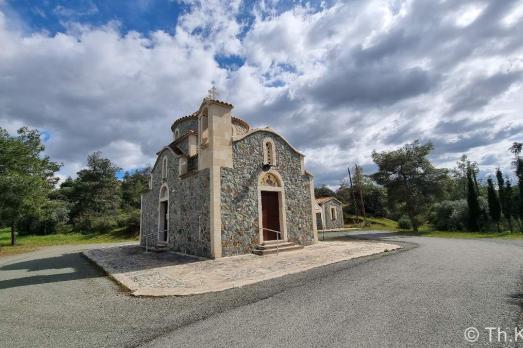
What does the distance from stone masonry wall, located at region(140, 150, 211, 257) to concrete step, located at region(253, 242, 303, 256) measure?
6.95ft

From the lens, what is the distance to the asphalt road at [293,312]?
3.65m

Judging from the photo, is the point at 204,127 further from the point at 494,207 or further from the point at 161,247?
the point at 494,207

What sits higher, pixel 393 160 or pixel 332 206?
pixel 393 160

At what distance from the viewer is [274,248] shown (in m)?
11.8

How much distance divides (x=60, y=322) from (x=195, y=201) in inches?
302

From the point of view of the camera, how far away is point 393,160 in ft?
84.4

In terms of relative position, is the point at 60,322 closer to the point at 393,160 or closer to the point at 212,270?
the point at 212,270

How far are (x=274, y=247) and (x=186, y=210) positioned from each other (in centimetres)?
456

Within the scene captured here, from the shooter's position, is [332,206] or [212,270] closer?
[212,270]

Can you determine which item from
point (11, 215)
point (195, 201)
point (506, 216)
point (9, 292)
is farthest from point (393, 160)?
point (11, 215)

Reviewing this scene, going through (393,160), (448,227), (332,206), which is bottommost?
(448,227)

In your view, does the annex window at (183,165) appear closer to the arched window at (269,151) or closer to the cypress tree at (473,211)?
the arched window at (269,151)

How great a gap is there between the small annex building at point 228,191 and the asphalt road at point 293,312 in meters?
4.65

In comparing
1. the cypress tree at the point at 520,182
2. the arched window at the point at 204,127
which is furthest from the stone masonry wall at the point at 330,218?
the arched window at the point at 204,127
